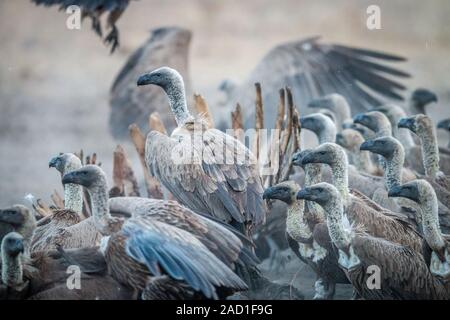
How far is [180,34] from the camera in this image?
1167 cm

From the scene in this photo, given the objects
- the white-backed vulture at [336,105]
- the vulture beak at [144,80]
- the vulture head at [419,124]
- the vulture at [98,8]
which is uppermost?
the vulture at [98,8]

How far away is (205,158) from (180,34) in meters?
4.74

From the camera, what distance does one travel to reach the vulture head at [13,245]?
6352 millimetres

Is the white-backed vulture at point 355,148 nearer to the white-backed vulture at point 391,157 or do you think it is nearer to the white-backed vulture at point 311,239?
the white-backed vulture at point 391,157

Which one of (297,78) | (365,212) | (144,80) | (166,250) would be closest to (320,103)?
(297,78)

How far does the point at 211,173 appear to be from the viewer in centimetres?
707

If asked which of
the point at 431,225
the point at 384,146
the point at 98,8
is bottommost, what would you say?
the point at 431,225

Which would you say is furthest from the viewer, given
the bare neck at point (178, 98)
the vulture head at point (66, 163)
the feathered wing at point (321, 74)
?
the feathered wing at point (321, 74)

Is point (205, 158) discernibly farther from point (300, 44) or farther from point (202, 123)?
point (300, 44)

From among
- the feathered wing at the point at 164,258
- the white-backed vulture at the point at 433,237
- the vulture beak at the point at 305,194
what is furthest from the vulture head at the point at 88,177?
the white-backed vulture at the point at 433,237

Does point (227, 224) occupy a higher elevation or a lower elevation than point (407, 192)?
lower

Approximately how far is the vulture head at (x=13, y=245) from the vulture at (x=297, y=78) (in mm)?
4413

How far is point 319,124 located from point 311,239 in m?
1.80

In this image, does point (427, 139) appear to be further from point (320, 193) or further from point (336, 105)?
point (336, 105)
